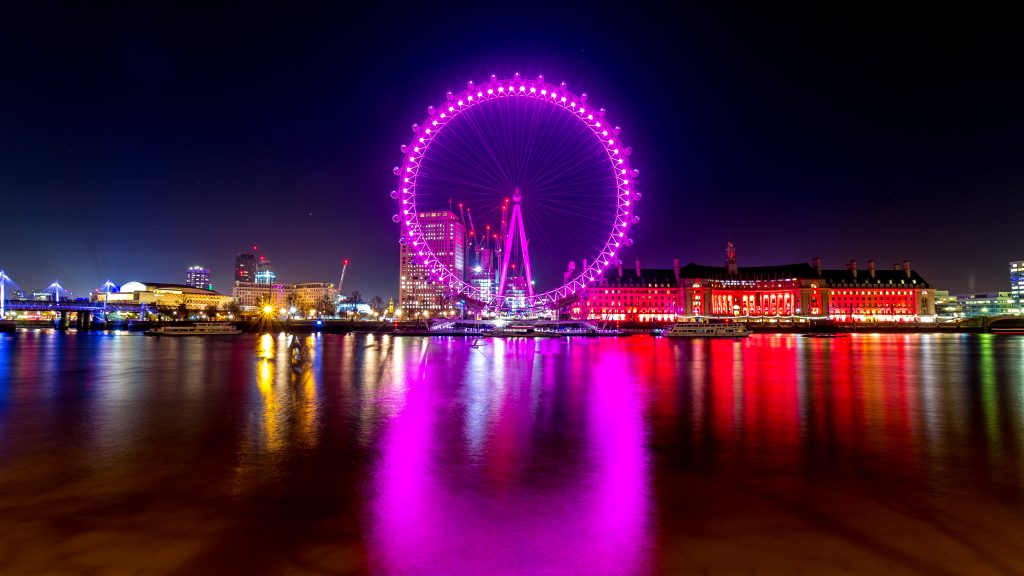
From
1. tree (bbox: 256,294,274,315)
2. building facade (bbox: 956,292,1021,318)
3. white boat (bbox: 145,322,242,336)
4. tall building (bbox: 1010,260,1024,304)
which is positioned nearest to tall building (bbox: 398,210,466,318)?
tree (bbox: 256,294,274,315)

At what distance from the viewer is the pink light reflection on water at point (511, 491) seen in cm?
530

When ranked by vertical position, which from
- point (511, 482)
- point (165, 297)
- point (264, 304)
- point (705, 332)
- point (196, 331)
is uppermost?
point (165, 297)

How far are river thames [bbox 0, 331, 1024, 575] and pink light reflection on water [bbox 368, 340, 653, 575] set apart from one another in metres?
0.04

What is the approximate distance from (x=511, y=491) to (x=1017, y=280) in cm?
21103

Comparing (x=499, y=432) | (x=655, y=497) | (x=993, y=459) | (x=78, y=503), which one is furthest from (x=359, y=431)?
(x=993, y=459)

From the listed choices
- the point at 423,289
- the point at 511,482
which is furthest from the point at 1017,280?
the point at 511,482

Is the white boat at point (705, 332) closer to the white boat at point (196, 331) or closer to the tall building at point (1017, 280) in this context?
the white boat at point (196, 331)

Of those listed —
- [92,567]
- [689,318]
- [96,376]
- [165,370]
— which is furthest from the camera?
[689,318]

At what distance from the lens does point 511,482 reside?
7.69m

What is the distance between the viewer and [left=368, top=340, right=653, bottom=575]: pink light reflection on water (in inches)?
209

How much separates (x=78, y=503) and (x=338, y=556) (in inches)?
163

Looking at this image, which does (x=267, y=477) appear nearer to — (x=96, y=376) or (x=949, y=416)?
(x=949, y=416)

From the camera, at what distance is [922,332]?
282 feet

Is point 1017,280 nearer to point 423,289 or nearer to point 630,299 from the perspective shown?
point 630,299
